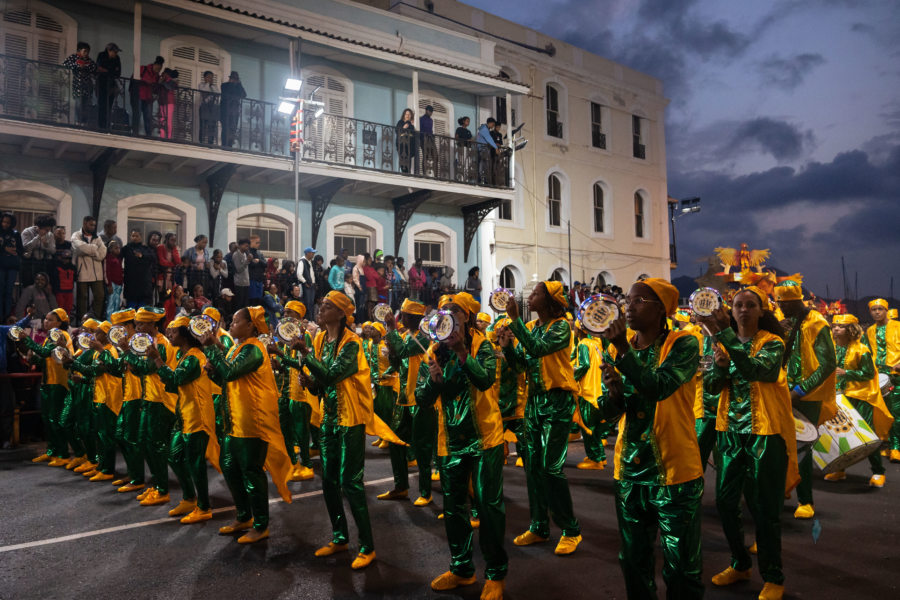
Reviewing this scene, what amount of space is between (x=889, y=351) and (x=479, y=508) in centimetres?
759

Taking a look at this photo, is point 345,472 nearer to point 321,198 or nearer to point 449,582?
point 449,582

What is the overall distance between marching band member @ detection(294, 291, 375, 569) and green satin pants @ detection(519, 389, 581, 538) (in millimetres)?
1439

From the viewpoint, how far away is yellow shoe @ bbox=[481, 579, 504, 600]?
4445 mm

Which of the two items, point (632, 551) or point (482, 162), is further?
point (482, 162)

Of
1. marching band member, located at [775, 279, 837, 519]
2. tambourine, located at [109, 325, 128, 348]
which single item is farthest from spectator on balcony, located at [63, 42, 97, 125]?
marching band member, located at [775, 279, 837, 519]

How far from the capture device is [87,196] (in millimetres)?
→ 14219

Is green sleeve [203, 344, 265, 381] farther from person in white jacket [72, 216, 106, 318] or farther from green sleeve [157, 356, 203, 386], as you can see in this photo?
person in white jacket [72, 216, 106, 318]

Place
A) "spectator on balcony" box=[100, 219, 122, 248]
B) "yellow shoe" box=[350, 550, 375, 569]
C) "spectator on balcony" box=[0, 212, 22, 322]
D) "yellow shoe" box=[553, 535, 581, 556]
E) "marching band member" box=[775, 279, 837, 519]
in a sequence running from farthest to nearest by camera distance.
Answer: "spectator on balcony" box=[100, 219, 122, 248] < "spectator on balcony" box=[0, 212, 22, 322] < "marching band member" box=[775, 279, 837, 519] < "yellow shoe" box=[553, 535, 581, 556] < "yellow shoe" box=[350, 550, 375, 569]

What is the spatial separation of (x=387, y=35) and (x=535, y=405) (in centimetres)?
1509

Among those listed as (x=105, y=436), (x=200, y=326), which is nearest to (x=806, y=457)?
(x=200, y=326)

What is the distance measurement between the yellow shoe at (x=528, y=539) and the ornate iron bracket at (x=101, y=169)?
11.9m

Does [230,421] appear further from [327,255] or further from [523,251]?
[523,251]

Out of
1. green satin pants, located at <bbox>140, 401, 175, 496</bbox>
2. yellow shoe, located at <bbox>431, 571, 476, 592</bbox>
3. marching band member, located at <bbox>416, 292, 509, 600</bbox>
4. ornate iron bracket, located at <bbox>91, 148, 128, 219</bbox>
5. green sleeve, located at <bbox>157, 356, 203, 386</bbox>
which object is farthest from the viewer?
ornate iron bracket, located at <bbox>91, 148, 128, 219</bbox>

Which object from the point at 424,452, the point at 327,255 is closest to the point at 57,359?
the point at 424,452
